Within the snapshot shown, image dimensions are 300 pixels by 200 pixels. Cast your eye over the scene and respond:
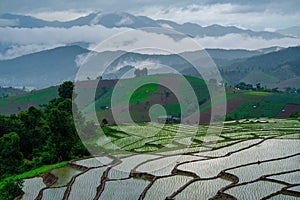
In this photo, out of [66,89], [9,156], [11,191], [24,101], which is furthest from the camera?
[24,101]

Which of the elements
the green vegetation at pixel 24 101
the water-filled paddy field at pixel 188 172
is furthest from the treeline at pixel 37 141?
the green vegetation at pixel 24 101

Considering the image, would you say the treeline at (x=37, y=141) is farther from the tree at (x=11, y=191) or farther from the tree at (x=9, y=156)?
the tree at (x=11, y=191)

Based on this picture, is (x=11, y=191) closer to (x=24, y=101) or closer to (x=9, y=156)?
(x=9, y=156)

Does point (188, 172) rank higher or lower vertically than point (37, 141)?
lower

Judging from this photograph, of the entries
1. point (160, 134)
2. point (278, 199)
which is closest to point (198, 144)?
point (160, 134)

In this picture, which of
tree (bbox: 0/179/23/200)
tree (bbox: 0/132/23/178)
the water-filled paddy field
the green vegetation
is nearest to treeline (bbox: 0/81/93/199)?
tree (bbox: 0/132/23/178)

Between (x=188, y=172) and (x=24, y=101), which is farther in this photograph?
(x=24, y=101)

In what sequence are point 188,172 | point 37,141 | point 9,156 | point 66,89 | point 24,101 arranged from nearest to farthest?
point 188,172, point 9,156, point 37,141, point 66,89, point 24,101

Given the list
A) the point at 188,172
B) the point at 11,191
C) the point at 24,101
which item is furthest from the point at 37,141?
the point at 24,101
